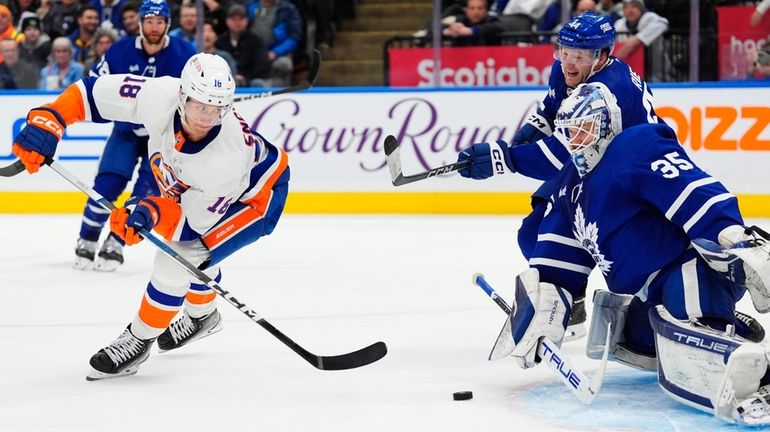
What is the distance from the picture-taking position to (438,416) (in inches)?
113

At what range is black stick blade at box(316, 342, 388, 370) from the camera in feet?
10.5

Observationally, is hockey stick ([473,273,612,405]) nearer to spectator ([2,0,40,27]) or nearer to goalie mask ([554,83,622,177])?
goalie mask ([554,83,622,177])

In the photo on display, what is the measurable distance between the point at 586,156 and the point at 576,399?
59cm

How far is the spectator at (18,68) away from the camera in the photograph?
24.5ft

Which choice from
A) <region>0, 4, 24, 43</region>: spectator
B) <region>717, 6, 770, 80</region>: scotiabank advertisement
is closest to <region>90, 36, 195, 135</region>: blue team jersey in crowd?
<region>0, 4, 24, 43</region>: spectator

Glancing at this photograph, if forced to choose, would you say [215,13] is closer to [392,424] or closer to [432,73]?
[432,73]

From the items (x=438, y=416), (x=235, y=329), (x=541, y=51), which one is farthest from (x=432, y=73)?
(x=438, y=416)

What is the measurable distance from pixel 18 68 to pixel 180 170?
466 cm

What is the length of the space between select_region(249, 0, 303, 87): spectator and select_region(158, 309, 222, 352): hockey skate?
156 inches

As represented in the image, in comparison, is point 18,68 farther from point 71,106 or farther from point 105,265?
point 71,106

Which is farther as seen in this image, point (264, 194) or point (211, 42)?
point (211, 42)

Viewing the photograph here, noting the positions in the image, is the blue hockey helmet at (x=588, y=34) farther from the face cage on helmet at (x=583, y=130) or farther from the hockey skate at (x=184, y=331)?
the hockey skate at (x=184, y=331)

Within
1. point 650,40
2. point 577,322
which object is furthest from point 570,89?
point 650,40

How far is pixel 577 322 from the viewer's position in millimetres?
3744
